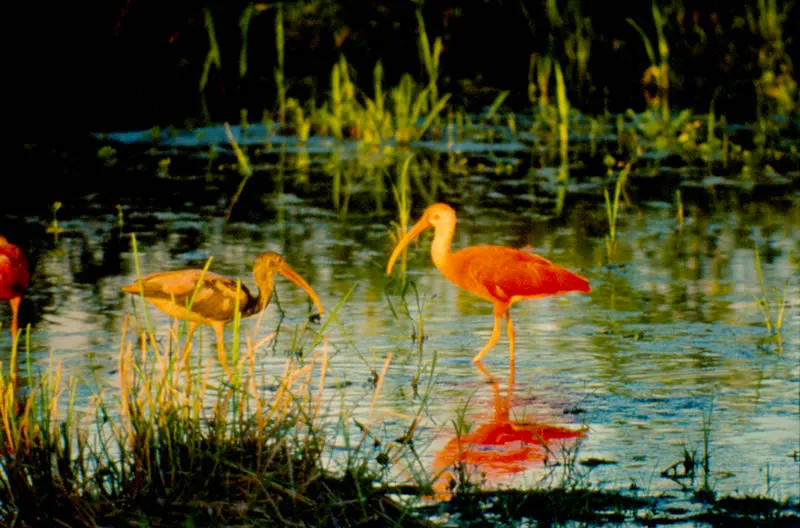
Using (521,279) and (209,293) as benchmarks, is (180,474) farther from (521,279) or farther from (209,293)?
(521,279)

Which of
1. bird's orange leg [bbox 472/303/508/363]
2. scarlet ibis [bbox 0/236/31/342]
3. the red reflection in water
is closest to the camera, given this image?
the red reflection in water

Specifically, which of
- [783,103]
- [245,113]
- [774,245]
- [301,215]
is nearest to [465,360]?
[774,245]

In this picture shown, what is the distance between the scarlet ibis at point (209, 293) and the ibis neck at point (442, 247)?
112cm

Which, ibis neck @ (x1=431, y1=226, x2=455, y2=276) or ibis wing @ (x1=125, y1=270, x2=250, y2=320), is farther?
ibis neck @ (x1=431, y1=226, x2=455, y2=276)

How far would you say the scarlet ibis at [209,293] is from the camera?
7.68 meters

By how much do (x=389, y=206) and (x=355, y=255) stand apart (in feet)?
7.87

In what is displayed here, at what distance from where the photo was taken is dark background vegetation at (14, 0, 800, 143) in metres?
18.3

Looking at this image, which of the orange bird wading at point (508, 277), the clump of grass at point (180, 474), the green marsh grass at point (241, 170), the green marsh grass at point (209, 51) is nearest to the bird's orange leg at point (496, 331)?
the orange bird wading at point (508, 277)

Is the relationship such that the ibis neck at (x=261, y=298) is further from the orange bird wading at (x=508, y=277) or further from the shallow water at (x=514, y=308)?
the orange bird wading at (x=508, y=277)

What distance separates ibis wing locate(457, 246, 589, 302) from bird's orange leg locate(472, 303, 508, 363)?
0.04 m

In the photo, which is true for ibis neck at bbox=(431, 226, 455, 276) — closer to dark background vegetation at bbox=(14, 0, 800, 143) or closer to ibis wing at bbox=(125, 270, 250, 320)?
ibis wing at bbox=(125, 270, 250, 320)

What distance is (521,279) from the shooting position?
8.49 metres

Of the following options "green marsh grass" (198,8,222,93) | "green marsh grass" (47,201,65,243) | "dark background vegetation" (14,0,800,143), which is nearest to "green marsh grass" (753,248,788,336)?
"green marsh grass" (47,201,65,243)

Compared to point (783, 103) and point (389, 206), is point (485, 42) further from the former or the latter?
point (389, 206)
